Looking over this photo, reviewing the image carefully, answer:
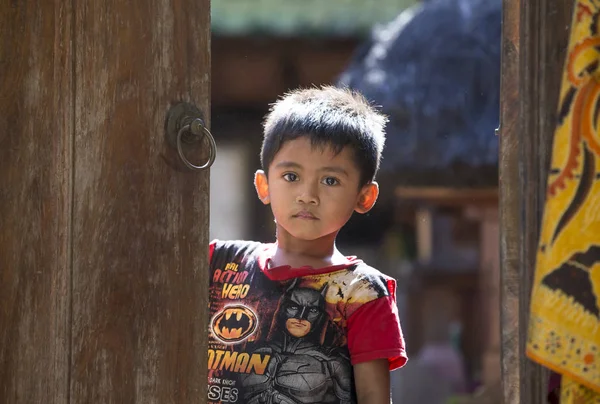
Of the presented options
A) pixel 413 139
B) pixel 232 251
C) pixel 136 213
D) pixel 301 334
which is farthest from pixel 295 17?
pixel 136 213

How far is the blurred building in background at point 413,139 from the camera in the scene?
5.60 m

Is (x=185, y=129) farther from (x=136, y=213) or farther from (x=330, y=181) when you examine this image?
(x=330, y=181)

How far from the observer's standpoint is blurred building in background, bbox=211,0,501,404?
5.60 metres

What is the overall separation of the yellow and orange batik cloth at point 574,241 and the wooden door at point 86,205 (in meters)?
0.73

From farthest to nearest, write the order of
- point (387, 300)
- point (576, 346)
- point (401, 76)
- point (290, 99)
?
1. point (401, 76)
2. point (290, 99)
3. point (387, 300)
4. point (576, 346)

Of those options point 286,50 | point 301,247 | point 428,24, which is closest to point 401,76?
point 428,24

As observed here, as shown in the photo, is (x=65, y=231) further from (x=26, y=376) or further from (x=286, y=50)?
(x=286, y=50)

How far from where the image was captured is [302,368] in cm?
255

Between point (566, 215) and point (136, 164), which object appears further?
point (136, 164)

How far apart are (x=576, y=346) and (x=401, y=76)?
4133mm

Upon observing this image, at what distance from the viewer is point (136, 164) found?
200cm

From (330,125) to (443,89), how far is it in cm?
299

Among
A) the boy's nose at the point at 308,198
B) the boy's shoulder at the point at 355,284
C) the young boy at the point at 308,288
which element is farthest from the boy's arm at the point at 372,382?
the boy's nose at the point at 308,198

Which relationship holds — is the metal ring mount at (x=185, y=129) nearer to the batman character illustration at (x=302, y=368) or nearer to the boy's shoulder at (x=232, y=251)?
the batman character illustration at (x=302, y=368)
